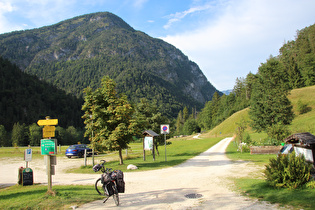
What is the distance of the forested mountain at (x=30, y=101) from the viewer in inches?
5108

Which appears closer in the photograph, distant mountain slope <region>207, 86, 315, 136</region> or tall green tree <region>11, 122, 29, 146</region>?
distant mountain slope <region>207, 86, 315, 136</region>

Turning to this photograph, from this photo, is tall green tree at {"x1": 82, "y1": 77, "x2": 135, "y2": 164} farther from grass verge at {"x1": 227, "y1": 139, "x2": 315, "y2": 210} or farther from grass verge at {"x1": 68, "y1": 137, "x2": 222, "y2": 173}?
grass verge at {"x1": 227, "y1": 139, "x2": 315, "y2": 210}

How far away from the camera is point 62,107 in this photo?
157000 millimetres

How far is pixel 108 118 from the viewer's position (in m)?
17.2

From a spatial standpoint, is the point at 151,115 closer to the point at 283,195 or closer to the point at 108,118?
the point at 108,118

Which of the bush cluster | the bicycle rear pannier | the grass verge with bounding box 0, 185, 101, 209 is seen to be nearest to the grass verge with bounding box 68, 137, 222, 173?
the grass verge with bounding box 0, 185, 101, 209

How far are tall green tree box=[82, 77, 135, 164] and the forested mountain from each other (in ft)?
424

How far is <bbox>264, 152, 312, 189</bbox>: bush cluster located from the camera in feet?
25.1

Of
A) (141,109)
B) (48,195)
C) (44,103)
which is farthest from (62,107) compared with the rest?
(48,195)

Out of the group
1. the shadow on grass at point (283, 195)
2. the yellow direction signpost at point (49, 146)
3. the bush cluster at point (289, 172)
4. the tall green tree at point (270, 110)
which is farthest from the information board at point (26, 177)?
the tall green tree at point (270, 110)

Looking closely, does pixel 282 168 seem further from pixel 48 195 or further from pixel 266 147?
pixel 266 147

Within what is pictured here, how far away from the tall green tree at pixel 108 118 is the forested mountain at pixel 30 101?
424 ft

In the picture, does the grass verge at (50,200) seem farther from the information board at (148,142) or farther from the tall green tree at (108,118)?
the information board at (148,142)

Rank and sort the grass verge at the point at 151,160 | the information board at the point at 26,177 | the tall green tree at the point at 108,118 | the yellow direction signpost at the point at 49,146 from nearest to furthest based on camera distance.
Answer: the yellow direction signpost at the point at 49,146 < the information board at the point at 26,177 < the tall green tree at the point at 108,118 < the grass verge at the point at 151,160
